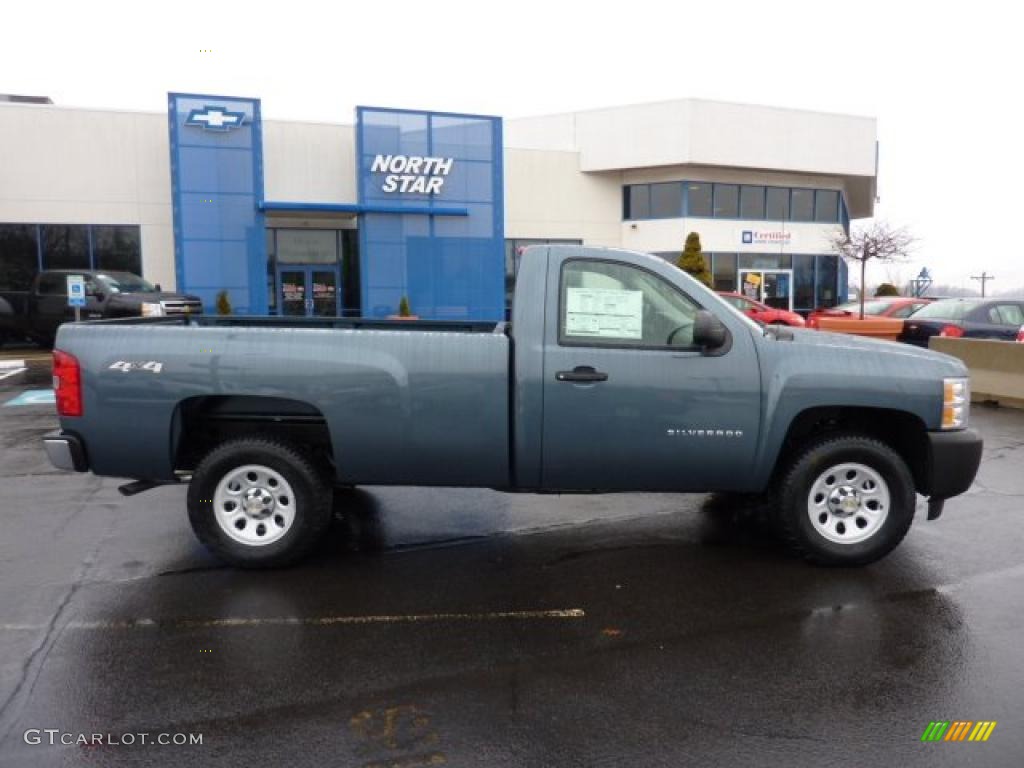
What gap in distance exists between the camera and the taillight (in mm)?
5219

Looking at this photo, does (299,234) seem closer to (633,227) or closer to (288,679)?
(633,227)

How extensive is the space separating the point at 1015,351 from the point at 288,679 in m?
12.1

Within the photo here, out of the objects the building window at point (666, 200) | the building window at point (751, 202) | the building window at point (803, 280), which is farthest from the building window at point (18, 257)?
the building window at point (803, 280)

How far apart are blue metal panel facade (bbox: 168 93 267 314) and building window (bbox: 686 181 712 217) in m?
16.3

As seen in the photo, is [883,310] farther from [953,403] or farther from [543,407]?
[543,407]

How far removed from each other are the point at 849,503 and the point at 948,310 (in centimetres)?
1236

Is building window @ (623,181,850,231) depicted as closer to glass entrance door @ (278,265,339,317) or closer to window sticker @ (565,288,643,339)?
glass entrance door @ (278,265,339,317)

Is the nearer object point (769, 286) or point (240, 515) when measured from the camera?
point (240, 515)

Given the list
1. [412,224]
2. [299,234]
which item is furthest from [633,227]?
A: [299,234]

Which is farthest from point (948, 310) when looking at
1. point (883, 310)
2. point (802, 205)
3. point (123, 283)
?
point (802, 205)

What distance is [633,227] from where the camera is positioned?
113 ft

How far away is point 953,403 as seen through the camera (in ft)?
17.7

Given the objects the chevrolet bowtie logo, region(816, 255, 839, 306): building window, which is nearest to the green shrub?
region(816, 255, 839, 306): building window

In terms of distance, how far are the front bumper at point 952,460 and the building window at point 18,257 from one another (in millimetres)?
26713
